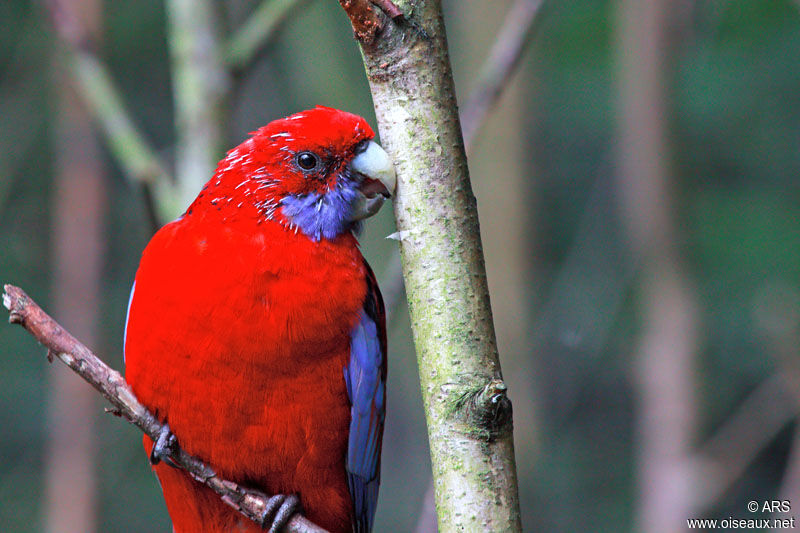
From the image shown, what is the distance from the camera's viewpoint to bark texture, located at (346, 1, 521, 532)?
1.26m

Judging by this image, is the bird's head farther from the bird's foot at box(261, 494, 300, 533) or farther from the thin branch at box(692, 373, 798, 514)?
the thin branch at box(692, 373, 798, 514)

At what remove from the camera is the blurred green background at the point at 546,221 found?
15.8ft

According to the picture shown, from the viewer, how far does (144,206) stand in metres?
2.66

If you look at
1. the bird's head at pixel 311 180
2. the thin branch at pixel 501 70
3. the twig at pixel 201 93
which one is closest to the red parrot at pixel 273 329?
the bird's head at pixel 311 180

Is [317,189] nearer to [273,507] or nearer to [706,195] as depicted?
[273,507]

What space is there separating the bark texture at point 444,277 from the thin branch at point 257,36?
171cm

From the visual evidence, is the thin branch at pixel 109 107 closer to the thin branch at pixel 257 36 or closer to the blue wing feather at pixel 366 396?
the thin branch at pixel 257 36

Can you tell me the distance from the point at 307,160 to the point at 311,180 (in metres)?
0.06

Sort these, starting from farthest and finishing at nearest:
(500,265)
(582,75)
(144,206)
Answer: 1. (582,75)
2. (500,265)
3. (144,206)

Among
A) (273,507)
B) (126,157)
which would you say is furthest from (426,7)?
(126,157)

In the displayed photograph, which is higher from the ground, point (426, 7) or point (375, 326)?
point (426, 7)

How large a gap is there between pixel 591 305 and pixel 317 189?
345 cm

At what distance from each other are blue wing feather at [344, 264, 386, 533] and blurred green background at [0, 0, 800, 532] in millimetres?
2293

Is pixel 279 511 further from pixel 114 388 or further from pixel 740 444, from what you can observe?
pixel 740 444
